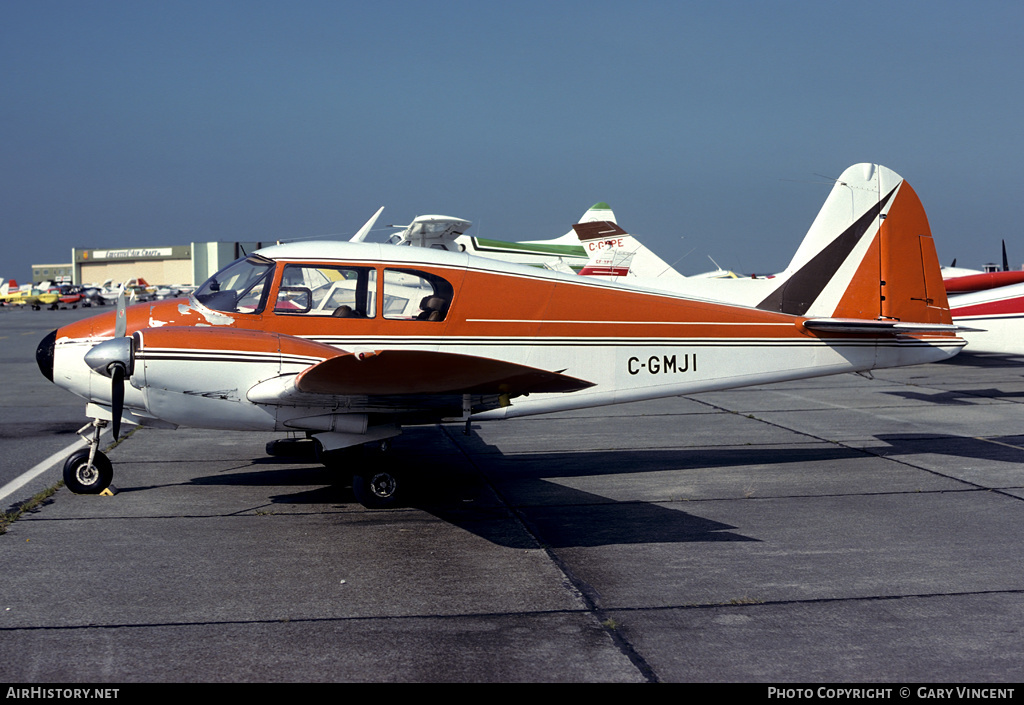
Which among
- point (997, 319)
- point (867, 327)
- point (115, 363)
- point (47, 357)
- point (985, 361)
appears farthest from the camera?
point (985, 361)

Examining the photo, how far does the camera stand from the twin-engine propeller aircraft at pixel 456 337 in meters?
7.16

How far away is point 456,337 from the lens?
27.1ft

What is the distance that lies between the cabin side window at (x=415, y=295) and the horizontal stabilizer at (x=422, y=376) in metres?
1.38

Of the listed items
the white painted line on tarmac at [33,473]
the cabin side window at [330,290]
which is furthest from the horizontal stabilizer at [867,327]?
the white painted line on tarmac at [33,473]

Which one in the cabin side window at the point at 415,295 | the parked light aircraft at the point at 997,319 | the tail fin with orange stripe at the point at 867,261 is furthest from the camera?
the parked light aircraft at the point at 997,319

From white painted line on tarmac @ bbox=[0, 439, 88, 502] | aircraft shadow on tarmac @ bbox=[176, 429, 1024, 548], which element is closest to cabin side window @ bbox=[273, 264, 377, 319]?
aircraft shadow on tarmac @ bbox=[176, 429, 1024, 548]

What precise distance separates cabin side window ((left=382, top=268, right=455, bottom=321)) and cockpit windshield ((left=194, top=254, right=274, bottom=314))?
1.15m

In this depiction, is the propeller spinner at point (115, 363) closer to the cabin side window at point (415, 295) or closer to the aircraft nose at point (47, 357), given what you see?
the aircraft nose at point (47, 357)

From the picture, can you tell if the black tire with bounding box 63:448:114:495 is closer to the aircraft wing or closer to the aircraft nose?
the aircraft nose

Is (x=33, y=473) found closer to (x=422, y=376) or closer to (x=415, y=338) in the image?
(x=415, y=338)

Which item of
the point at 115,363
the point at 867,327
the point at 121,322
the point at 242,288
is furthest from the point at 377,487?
the point at 867,327

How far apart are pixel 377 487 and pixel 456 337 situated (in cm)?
164
